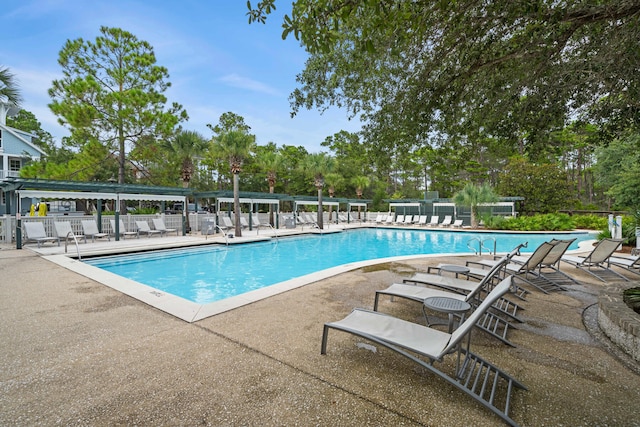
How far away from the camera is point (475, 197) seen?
20.6 m

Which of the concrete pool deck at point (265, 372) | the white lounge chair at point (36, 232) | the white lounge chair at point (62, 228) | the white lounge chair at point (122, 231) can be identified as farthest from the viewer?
the white lounge chair at point (122, 231)

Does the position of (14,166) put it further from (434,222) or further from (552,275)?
(552,275)

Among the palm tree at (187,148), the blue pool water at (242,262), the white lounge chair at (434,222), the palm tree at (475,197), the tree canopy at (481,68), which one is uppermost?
the palm tree at (187,148)

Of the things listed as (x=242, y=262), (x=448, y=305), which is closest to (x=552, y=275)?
(x=448, y=305)

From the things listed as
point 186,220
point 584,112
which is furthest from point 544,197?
point 186,220

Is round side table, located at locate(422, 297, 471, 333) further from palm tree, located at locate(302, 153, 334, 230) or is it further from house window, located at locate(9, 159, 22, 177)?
house window, located at locate(9, 159, 22, 177)

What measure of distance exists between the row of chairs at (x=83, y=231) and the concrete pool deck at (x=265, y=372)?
7534 millimetres

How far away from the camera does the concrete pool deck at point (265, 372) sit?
2088mm

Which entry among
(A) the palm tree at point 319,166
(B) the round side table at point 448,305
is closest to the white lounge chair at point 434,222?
(A) the palm tree at point 319,166

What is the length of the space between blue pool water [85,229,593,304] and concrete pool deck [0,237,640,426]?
9.67 feet

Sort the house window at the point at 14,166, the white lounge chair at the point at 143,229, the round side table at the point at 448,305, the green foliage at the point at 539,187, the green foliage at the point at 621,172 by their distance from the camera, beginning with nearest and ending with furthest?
the round side table at the point at 448,305 < the green foliage at the point at 621,172 < the white lounge chair at the point at 143,229 < the green foliage at the point at 539,187 < the house window at the point at 14,166

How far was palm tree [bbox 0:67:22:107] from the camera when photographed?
8.56 m

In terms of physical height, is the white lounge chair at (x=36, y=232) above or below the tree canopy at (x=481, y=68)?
below

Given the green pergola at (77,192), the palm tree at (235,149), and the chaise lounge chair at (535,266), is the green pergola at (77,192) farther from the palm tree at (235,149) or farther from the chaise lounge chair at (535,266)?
the chaise lounge chair at (535,266)
